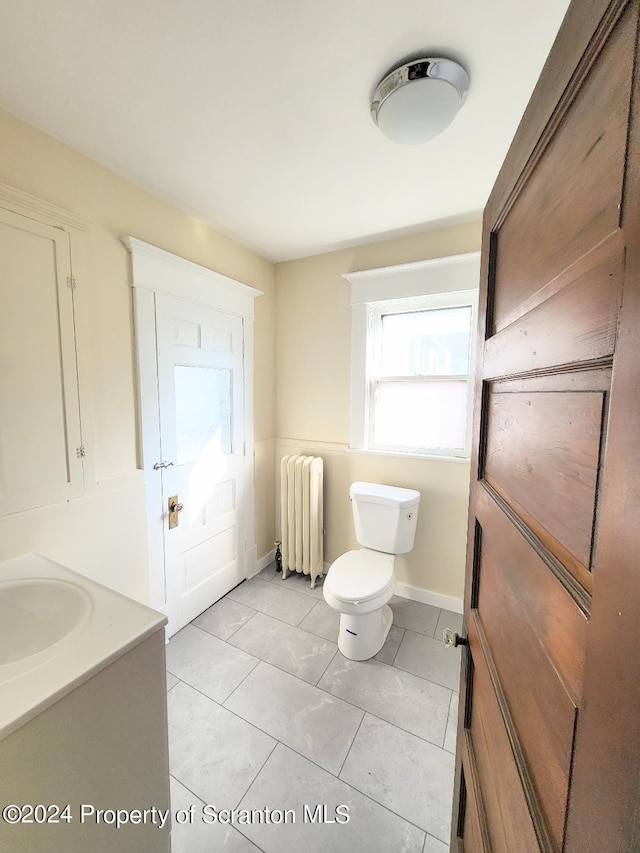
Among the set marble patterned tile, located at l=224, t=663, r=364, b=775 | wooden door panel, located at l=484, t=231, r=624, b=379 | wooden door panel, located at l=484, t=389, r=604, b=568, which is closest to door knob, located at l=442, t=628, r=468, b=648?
wooden door panel, located at l=484, t=389, r=604, b=568

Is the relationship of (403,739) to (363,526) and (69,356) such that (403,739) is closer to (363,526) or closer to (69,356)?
(363,526)

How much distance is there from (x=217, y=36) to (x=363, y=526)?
216 centimetres

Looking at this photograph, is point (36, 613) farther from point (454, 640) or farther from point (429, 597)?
point (429, 597)

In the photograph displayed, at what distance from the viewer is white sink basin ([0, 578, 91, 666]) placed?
99 centimetres

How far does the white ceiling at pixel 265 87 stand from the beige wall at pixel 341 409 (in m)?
0.54

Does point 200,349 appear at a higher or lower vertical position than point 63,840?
higher

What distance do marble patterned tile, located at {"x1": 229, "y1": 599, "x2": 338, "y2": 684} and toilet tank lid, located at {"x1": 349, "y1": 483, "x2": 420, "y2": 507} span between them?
2.76 ft

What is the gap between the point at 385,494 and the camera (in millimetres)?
2043

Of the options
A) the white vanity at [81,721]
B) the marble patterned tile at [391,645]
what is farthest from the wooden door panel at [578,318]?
the marble patterned tile at [391,645]

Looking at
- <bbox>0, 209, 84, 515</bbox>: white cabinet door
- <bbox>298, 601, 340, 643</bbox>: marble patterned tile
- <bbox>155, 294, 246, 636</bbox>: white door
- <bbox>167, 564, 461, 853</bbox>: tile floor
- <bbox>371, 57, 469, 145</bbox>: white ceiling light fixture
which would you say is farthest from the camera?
<bbox>298, 601, 340, 643</bbox>: marble patterned tile

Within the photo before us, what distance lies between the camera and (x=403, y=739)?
53.5 inches

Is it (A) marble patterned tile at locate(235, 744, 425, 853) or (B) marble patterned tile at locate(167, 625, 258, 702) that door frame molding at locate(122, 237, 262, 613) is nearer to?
(B) marble patterned tile at locate(167, 625, 258, 702)

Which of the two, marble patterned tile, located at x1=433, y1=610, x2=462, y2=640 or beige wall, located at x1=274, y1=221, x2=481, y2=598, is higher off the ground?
beige wall, located at x1=274, y1=221, x2=481, y2=598

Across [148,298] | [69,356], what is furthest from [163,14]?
[69,356]
